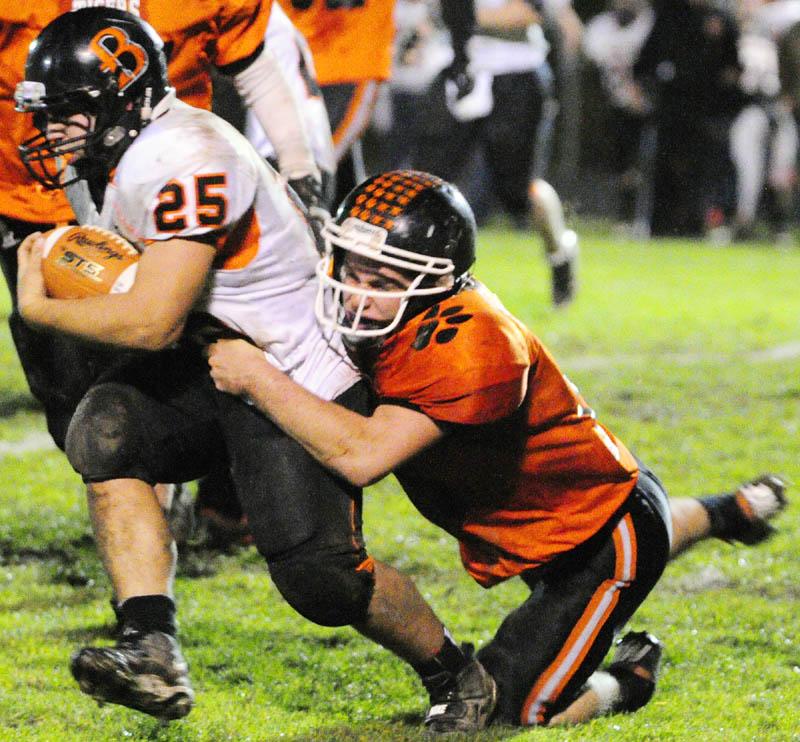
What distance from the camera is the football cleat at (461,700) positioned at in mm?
2947

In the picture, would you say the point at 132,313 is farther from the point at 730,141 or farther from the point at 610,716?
the point at 730,141

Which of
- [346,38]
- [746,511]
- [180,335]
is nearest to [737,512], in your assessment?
[746,511]

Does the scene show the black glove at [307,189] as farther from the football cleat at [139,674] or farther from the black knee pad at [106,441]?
the football cleat at [139,674]

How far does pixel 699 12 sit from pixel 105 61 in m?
10.6

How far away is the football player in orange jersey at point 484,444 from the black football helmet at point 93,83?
1.55ft

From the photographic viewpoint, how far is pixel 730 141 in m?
13.4

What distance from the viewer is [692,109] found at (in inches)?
520

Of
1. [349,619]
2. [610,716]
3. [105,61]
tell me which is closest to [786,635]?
[610,716]

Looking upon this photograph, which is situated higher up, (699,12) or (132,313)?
(132,313)

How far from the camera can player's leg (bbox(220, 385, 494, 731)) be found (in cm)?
286

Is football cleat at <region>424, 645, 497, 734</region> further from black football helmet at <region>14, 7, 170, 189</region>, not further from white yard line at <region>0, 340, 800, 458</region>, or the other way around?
white yard line at <region>0, 340, 800, 458</region>

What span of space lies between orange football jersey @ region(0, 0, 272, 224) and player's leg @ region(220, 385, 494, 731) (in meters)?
1.06

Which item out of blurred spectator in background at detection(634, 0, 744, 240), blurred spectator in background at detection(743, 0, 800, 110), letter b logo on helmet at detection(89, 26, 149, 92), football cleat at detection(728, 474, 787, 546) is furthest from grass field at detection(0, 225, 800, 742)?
blurred spectator in background at detection(743, 0, 800, 110)

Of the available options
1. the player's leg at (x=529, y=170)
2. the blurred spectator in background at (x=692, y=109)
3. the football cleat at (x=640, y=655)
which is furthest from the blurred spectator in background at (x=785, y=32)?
the football cleat at (x=640, y=655)
